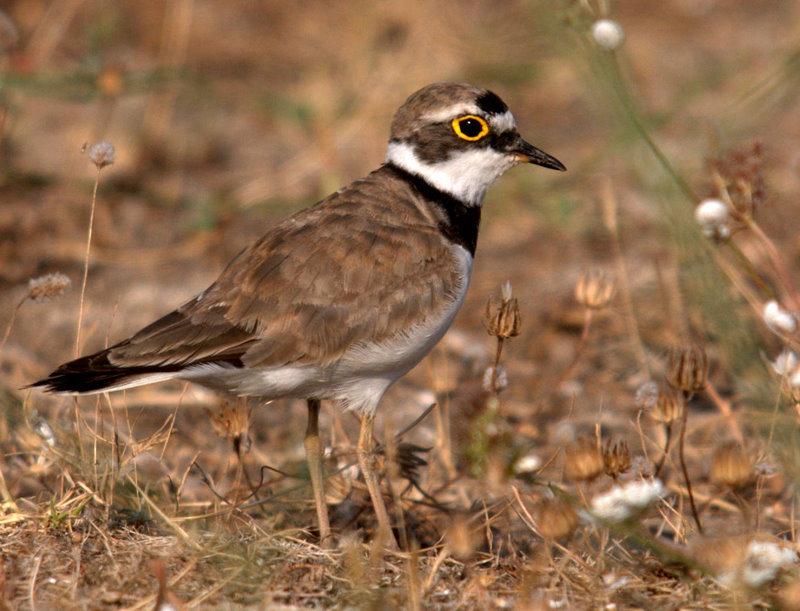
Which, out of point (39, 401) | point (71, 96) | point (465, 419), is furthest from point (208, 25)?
point (465, 419)

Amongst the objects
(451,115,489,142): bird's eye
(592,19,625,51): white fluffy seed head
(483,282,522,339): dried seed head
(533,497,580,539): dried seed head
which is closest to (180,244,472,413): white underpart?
(483,282,522,339): dried seed head

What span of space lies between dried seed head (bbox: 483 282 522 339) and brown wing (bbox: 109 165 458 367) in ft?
1.08

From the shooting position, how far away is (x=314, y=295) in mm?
3414

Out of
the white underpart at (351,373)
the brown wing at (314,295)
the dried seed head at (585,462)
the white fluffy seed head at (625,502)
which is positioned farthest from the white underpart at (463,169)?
the white fluffy seed head at (625,502)

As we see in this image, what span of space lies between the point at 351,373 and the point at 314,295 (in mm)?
298

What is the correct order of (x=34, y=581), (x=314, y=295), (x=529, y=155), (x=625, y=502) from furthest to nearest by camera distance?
(x=529, y=155), (x=314, y=295), (x=34, y=581), (x=625, y=502)

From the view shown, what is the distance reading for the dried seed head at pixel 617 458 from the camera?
9.66 ft


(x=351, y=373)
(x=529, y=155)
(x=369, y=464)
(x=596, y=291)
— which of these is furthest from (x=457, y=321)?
(x=351, y=373)

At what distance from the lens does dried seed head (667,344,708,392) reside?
9.92 ft

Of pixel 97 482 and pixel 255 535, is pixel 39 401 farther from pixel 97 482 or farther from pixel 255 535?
pixel 255 535

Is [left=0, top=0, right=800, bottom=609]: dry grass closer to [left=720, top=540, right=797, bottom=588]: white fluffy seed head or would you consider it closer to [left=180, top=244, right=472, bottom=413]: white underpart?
[left=720, top=540, right=797, bottom=588]: white fluffy seed head

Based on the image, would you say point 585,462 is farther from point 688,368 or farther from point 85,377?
point 85,377

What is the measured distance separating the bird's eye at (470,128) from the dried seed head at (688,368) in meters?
1.31

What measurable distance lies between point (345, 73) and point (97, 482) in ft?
17.9
